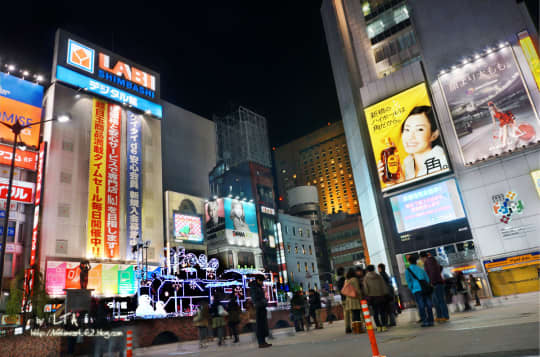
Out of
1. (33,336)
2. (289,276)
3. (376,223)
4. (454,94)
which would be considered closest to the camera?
(33,336)

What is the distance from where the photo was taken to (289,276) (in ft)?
211

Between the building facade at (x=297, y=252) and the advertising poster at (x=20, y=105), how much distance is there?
38067 millimetres

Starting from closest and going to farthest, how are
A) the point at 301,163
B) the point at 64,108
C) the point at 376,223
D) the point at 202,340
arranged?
the point at 202,340, the point at 64,108, the point at 376,223, the point at 301,163

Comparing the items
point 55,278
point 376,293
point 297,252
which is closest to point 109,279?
point 55,278

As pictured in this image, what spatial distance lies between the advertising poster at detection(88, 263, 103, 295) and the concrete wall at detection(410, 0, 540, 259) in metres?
33.4

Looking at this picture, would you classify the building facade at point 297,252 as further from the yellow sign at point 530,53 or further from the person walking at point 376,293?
the person walking at point 376,293

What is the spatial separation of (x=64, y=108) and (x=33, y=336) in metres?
30.6

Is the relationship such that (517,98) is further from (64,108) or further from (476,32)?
(64,108)

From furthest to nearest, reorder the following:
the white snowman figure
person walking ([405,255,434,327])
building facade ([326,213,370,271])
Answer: building facade ([326,213,370,271]), the white snowman figure, person walking ([405,255,434,327])

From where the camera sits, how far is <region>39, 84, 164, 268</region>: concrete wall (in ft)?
114

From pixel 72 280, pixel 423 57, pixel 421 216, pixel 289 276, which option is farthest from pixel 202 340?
pixel 289 276

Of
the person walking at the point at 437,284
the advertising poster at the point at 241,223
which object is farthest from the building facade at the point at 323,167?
the person walking at the point at 437,284

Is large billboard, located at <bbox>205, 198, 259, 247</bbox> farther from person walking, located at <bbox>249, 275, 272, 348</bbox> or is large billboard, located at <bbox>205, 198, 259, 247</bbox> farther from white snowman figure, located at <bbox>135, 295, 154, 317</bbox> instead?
person walking, located at <bbox>249, 275, 272, 348</bbox>

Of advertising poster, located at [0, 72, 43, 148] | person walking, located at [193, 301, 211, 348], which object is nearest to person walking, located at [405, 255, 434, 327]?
person walking, located at [193, 301, 211, 348]
